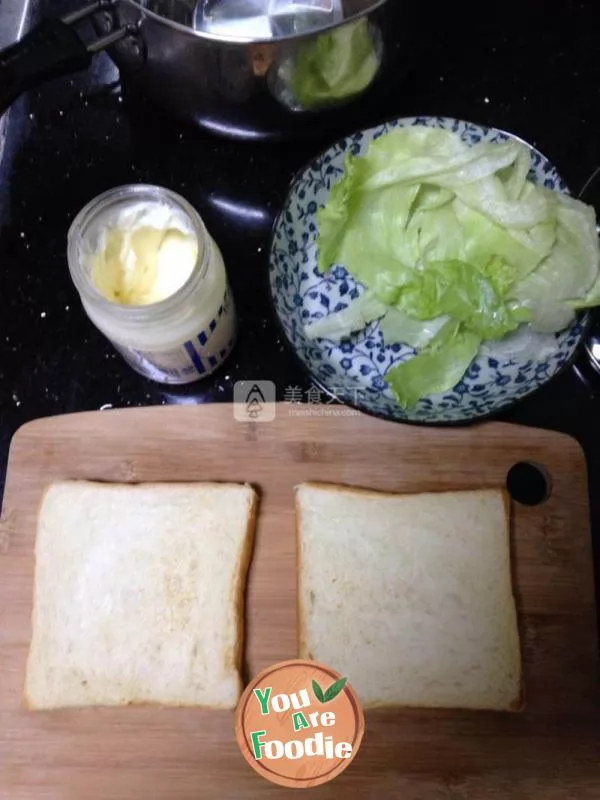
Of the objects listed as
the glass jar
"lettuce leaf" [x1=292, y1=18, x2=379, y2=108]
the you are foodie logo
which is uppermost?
"lettuce leaf" [x1=292, y1=18, x2=379, y2=108]

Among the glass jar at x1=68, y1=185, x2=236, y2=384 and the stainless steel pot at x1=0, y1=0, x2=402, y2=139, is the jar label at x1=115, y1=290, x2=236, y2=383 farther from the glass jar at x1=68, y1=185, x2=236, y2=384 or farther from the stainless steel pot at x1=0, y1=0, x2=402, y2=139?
the stainless steel pot at x1=0, y1=0, x2=402, y2=139

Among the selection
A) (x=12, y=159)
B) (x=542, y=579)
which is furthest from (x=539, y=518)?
(x=12, y=159)

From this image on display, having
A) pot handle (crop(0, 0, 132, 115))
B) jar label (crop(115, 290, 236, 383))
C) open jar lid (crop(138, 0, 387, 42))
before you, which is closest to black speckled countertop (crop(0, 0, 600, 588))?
jar label (crop(115, 290, 236, 383))

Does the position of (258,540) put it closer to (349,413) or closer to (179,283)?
(349,413)

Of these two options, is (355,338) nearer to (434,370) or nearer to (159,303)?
(434,370)

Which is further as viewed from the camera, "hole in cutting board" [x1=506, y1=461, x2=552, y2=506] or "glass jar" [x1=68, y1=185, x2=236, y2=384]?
"hole in cutting board" [x1=506, y1=461, x2=552, y2=506]

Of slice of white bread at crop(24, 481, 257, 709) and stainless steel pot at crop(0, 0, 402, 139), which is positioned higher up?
stainless steel pot at crop(0, 0, 402, 139)

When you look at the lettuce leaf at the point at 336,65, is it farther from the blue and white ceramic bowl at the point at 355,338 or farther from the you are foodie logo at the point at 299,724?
the you are foodie logo at the point at 299,724
